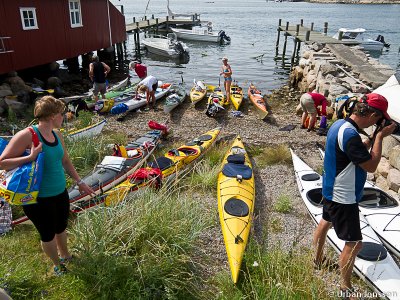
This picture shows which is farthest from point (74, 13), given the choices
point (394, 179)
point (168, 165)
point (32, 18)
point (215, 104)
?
point (394, 179)

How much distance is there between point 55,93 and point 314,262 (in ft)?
44.8

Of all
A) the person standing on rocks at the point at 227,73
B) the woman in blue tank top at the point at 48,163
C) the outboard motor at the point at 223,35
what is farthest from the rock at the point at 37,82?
the outboard motor at the point at 223,35

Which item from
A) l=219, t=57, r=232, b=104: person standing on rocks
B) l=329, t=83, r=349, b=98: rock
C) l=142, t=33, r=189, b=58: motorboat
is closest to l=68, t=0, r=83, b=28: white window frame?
l=142, t=33, r=189, b=58: motorboat

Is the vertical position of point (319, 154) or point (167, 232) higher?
point (167, 232)

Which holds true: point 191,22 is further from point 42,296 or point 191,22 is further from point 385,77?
point 42,296

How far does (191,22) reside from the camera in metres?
36.9

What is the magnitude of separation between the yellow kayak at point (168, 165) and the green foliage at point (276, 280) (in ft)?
6.15

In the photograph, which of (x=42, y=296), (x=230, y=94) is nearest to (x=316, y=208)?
(x=42, y=296)

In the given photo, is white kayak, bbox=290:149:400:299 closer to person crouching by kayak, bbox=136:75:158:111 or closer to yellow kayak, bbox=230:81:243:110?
yellow kayak, bbox=230:81:243:110

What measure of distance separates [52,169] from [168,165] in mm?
3599

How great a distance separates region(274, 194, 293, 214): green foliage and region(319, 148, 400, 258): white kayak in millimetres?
1207

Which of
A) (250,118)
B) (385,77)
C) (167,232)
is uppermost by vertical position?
(385,77)

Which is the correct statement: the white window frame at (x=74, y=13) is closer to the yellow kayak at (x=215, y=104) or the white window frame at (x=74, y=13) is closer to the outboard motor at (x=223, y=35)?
the yellow kayak at (x=215, y=104)

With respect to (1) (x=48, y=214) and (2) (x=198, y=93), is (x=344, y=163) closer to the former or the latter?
(1) (x=48, y=214)
